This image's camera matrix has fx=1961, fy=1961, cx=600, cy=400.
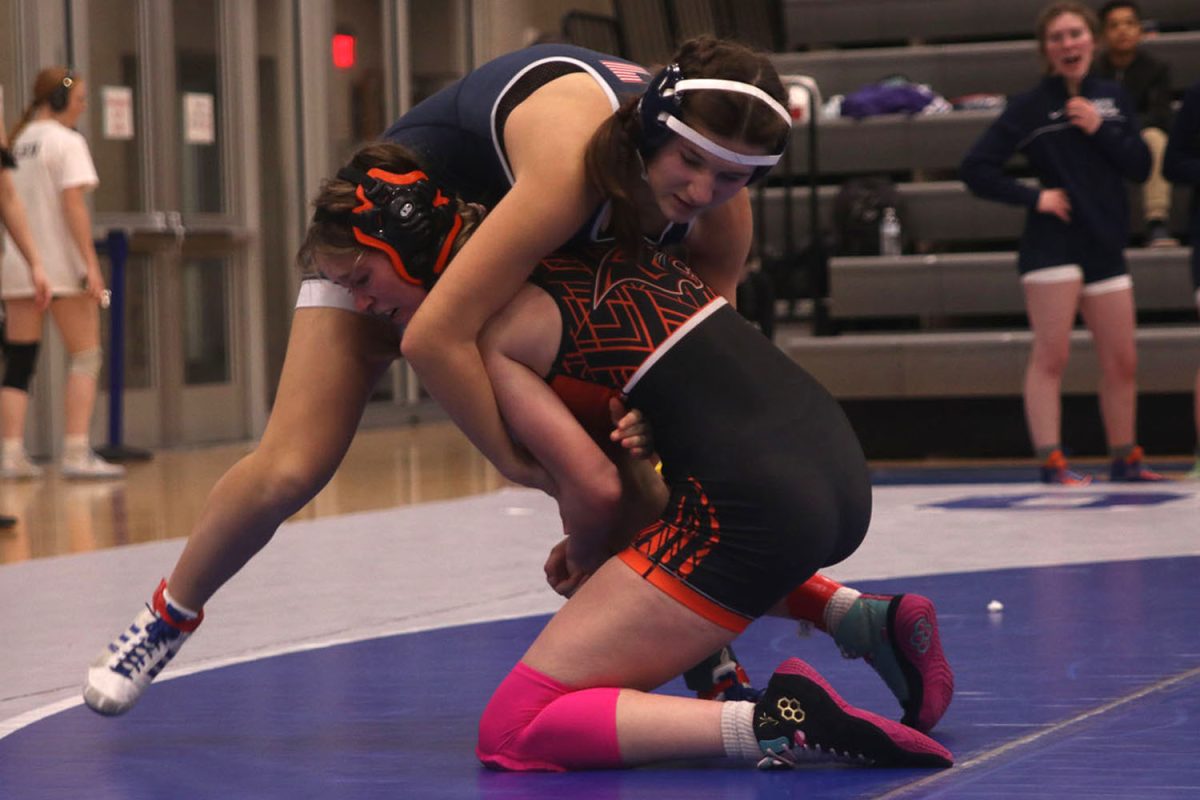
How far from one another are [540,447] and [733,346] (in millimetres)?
279

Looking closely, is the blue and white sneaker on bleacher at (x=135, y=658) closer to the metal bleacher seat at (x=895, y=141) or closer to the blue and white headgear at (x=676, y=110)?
the blue and white headgear at (x=676, y=110)

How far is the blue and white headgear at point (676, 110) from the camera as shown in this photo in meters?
2.39

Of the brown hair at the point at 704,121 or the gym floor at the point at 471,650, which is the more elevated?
the brown hair at the point at 704,121

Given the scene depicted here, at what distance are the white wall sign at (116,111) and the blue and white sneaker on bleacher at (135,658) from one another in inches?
248

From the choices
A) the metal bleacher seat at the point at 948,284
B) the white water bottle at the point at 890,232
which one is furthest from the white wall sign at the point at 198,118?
the white water bottle at the point at 890,232

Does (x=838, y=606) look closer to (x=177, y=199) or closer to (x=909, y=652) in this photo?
(x=909, y=652)

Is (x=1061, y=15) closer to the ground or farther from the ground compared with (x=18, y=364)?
farther from the ground

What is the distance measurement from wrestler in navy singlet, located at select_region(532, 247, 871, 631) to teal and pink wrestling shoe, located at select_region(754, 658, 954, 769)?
0.14 meters

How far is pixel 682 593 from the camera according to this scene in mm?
2426

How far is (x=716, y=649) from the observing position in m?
2.48

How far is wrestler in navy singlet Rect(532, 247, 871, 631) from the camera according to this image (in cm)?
243

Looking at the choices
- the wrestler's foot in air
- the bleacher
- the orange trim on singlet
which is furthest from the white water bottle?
the orange trim on singlet

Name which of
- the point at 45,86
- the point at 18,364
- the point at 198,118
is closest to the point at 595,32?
the point at 198,118

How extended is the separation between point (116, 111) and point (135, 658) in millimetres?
6408
